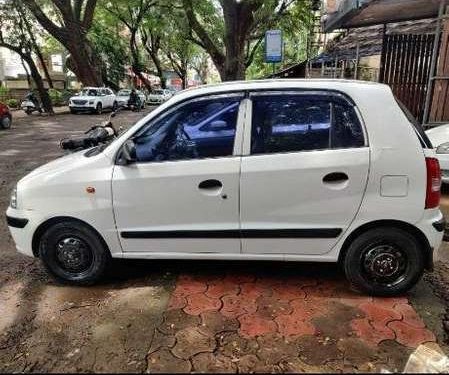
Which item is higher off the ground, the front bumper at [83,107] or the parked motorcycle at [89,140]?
the parked motorcycle at [89,140]

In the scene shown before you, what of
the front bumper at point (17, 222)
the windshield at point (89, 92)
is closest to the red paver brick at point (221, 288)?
the front bumper at point (17, 222)

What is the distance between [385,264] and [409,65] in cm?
755

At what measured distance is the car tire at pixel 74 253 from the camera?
3.69 m

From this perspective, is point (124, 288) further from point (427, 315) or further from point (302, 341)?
point (427, 315)

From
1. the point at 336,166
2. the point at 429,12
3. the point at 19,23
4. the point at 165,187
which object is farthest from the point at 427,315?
the point at 19,23

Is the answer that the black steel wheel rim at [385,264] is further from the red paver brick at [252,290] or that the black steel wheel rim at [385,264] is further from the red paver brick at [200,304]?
the red paver brick at [200,304]

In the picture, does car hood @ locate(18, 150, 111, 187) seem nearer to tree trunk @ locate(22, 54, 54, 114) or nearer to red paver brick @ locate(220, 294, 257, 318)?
red paver brick @ locate(220, 294, 257, 318)

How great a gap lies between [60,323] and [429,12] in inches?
352

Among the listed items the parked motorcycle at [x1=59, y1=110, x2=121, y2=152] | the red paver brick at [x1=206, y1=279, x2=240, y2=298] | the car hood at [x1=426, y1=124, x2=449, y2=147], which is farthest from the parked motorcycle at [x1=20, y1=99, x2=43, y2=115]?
the red paver brick at [x1=206, y1=279, x2=240, y2=298]

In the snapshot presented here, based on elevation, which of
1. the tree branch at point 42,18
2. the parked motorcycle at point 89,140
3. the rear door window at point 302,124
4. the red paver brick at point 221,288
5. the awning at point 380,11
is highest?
the tree branch at point 42,18

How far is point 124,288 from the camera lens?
3.76 m

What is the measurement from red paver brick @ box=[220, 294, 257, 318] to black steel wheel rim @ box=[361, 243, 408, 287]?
0.93 meters

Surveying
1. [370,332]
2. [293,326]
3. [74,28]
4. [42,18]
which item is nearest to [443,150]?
[370,332]

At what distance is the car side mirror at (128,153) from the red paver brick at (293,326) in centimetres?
165
